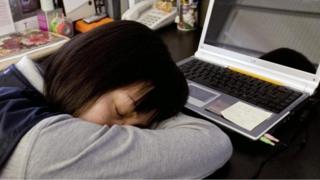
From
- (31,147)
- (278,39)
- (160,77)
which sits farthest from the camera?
(278,39)

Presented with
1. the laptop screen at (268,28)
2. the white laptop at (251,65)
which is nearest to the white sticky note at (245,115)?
the white laptop at (251,65)

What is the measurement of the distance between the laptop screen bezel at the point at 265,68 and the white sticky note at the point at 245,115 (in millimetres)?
173

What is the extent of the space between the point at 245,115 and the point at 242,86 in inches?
5.6

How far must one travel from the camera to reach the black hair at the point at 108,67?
1.93 ft

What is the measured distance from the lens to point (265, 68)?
0.92 metres

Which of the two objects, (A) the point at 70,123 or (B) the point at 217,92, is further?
(B) the point at 217,92

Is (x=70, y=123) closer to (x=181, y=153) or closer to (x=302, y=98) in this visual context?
(x=181, y=153)

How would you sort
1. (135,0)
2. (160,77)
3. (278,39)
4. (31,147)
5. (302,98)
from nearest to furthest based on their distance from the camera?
(31,147)
(160,77)
(302,98)
(278,39)
(135,0)

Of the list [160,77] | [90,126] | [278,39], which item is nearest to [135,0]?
[278,39]

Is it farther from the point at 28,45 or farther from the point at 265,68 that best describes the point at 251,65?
the point at 28,45

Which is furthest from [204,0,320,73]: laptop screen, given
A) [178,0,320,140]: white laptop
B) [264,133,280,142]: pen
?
[264,133,280,142]: pen

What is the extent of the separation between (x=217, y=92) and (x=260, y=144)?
20 cm

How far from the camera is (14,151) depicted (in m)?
0.49

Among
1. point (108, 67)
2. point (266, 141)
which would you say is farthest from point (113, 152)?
point (266, 141)
